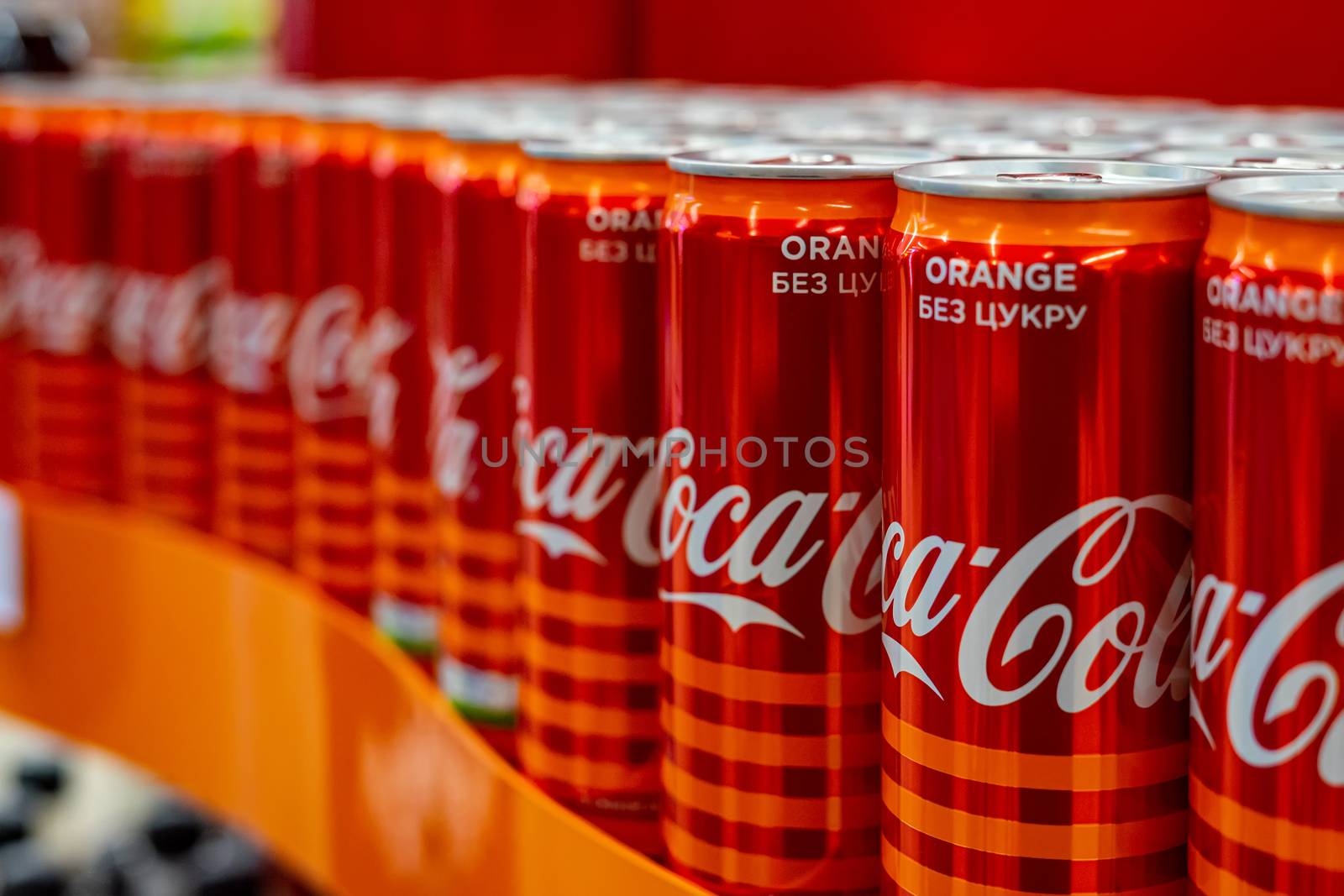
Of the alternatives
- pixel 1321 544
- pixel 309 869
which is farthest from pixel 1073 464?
pixel 309 869

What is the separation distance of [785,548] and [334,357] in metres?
0.57

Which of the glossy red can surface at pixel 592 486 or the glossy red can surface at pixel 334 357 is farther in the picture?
the glossy red can surface at pixel 334 357

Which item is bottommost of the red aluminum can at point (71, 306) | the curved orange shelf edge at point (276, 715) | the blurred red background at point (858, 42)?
the curved orange shelf edge at point (276, 715)

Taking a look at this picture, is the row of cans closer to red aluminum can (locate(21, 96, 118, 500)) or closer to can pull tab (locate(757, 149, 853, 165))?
can pull tab (locate(757, 149, 853, 165))

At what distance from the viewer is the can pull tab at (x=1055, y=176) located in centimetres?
62

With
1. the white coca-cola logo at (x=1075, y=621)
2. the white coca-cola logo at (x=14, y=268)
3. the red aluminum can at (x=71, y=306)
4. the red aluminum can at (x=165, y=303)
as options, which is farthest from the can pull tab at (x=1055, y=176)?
the white coca-cola logo at (x=14, y=268)

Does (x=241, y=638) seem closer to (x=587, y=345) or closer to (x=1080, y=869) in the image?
(x=587, y=345)

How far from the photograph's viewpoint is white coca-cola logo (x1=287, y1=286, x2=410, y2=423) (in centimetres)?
113

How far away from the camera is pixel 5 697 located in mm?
1555

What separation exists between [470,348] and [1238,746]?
506 mm

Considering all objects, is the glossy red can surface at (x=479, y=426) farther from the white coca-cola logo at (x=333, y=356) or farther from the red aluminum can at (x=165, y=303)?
the red aluminum can at (x=165, y=303)

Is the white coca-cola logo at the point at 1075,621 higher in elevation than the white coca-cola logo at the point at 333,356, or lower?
higher

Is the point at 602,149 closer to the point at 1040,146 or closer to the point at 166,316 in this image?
the point at 1040,146

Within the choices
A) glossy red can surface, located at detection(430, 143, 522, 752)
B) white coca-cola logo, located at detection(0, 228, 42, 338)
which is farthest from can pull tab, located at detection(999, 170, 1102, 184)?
white coca-cola logo, located at detection(0, 228, 42, 338)
